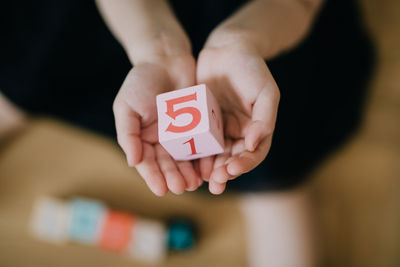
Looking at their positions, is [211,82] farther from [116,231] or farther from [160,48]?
[116,231]

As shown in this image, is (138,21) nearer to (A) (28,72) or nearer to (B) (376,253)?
(A) (28,72)

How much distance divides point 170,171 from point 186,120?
8cm

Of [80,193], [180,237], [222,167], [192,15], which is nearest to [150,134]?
[222,167]

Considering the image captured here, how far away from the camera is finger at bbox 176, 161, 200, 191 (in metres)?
0.50

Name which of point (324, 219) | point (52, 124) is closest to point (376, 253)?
point (324, 219)

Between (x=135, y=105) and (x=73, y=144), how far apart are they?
80cm

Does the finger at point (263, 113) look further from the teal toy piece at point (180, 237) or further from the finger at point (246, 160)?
the teal toy piece at point (180, 237)

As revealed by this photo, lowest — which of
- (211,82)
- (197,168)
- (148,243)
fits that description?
(148,243)

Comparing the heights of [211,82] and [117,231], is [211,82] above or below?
above

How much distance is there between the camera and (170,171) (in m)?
0.49

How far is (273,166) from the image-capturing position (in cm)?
74

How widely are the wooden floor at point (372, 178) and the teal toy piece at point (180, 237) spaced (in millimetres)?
430

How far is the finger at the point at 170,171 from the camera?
0.48m

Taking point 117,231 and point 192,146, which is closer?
point 192,146
